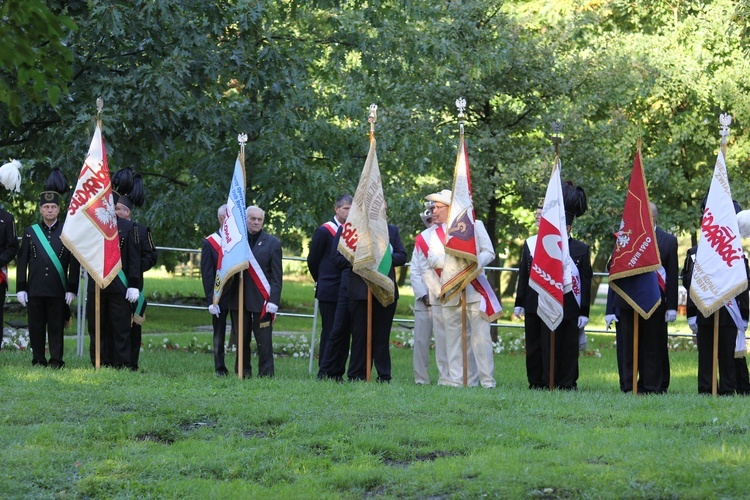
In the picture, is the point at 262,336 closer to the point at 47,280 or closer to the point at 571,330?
the point at 47,280

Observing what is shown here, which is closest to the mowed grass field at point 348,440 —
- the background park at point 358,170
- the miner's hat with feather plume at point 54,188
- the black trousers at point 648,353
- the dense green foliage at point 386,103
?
the background park at point 358,170

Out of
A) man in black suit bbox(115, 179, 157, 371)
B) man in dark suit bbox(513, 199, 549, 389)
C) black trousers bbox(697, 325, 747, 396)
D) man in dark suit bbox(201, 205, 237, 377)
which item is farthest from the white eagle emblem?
black trousers bbox(697, 325, 747, 396)

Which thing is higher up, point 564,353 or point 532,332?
point 532,332

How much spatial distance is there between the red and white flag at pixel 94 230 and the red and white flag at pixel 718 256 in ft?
20.7

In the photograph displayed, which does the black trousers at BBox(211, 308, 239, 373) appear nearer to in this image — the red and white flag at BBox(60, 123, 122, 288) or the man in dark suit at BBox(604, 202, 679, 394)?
the red and white flag at BBox(60, 123, 122, 288)

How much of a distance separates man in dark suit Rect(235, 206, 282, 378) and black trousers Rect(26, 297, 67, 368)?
80.5 inches

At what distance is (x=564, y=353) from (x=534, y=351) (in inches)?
13.0

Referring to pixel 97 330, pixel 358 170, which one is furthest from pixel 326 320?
pixel 358 170

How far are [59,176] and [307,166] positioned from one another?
677cm

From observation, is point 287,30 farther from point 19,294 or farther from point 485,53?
point 19,294

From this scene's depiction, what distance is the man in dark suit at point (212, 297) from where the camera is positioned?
13.6 m

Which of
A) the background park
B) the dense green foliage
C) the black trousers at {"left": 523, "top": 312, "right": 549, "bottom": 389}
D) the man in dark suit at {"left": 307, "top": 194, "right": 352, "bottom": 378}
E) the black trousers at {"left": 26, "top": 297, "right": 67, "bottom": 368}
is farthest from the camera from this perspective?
the dense green foliage

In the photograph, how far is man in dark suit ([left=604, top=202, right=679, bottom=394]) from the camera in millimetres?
12742

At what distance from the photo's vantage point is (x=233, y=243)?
13336 mm
